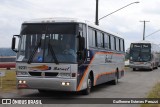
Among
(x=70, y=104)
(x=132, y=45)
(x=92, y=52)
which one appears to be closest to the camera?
(x=70, y=104)

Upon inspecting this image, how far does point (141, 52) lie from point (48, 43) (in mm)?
31336

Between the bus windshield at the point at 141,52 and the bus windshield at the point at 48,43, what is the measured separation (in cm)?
3090

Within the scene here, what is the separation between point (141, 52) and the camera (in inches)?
1783

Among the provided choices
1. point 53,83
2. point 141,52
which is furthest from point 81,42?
point 141,52

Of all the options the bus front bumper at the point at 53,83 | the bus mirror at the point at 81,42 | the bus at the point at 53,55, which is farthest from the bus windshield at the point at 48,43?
the bus front bumper at the point at 53,83

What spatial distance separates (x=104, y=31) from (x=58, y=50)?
18.3ft

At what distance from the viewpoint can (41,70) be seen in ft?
48.7

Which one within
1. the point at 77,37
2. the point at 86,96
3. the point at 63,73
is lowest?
the point at 86,96

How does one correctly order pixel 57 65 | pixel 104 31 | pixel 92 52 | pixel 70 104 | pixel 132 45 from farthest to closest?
pixel 132 45 → pixel 104 31 → pixel 92 52 → pixel 57 65 → pixel 70 104

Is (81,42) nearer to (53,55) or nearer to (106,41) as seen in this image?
(53,55)

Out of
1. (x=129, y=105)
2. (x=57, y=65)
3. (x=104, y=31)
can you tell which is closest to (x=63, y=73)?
(x=57, y=65)

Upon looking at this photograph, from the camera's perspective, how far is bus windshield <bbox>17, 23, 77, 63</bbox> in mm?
14773

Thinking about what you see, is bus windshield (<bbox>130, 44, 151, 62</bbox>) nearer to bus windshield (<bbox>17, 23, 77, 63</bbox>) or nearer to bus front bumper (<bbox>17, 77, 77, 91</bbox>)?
bus windshield (<bbox>17, 23, 77, 63</bbox>)

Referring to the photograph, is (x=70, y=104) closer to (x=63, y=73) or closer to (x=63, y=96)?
(x=63, y=73)
